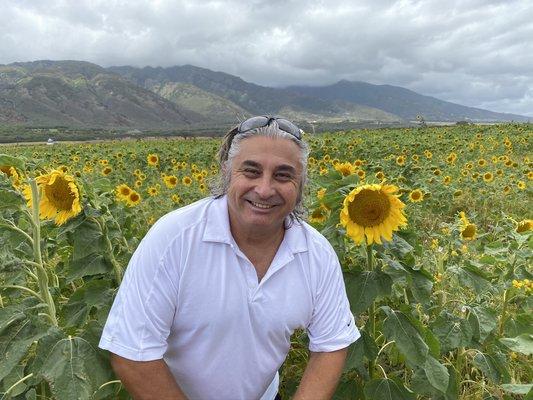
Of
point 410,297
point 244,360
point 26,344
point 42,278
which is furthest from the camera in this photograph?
point 410,297

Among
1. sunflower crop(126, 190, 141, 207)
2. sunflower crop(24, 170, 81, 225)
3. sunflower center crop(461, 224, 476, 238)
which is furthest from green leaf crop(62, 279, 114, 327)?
sunflower crop(126, 190, 141, 207)

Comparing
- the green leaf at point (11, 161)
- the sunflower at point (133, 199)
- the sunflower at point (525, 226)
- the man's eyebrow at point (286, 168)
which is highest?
the man's eyebrow at point (286, 168)

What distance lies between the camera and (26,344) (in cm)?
207

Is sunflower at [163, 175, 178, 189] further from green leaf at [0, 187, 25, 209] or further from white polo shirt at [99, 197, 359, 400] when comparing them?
white polo shirt at [99, 197, 359, 400]

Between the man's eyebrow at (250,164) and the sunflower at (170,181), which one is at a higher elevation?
the man's eyebrow at (250,164)

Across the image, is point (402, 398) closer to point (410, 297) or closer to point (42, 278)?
point (410, 297)

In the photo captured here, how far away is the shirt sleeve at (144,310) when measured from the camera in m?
2.01

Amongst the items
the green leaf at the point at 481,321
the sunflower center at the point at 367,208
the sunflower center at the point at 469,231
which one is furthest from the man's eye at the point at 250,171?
the sunflower center at the point at 469,231

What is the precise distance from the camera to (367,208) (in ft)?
8.06

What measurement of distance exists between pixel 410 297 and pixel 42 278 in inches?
89.0

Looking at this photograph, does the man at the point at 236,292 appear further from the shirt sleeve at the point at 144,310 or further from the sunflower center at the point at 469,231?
the sunflower center at the point at 469,231

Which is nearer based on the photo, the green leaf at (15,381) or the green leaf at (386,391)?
the green leaf at (15,381)

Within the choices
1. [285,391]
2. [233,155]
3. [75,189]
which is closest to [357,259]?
[285,391]

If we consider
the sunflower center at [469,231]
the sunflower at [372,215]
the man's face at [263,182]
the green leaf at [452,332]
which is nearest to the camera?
the man's face at [263,182]
